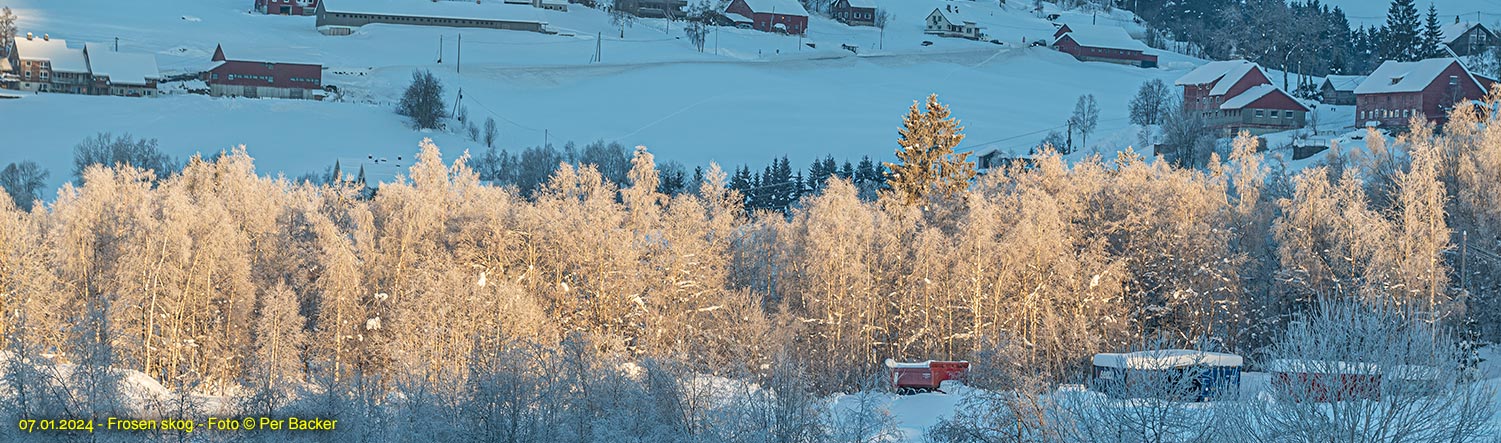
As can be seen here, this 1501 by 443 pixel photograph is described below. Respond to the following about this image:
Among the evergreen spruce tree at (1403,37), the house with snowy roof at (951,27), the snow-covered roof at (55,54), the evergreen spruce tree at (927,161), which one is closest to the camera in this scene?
the evergreen spruce tree at (927,161)

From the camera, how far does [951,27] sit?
121 meters

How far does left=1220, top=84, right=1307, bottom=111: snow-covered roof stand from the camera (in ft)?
202

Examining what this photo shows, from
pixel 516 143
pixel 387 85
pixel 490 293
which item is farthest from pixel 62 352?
pixel 387 85

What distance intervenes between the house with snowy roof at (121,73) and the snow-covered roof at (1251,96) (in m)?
52.8

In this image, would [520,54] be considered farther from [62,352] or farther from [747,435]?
[747,435]

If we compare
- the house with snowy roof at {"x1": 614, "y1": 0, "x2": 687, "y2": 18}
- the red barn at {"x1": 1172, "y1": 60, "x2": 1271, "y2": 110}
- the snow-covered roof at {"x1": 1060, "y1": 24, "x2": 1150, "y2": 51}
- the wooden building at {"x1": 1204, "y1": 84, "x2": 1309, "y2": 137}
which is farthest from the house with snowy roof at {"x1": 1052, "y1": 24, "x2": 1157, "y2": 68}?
the wooden building at {"x1": 1204, "y1": 84, "x2": 1309, "y2": 137}

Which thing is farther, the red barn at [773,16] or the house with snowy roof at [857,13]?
the house with snowy roof at [857,13]

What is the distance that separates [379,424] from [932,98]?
26427mm

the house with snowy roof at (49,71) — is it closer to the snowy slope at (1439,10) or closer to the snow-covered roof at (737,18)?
the snow-covered roof at (737,18)

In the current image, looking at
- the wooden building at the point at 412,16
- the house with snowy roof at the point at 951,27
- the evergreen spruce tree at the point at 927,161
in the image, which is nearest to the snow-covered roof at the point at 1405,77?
the evergreen spruce tree at the point at 927,161

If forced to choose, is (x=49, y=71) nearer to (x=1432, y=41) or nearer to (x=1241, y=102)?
(x=1241, y=102)

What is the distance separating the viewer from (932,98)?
4619 centimetres

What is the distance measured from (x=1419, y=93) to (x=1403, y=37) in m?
24.7

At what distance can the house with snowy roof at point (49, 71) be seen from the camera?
83250mm
